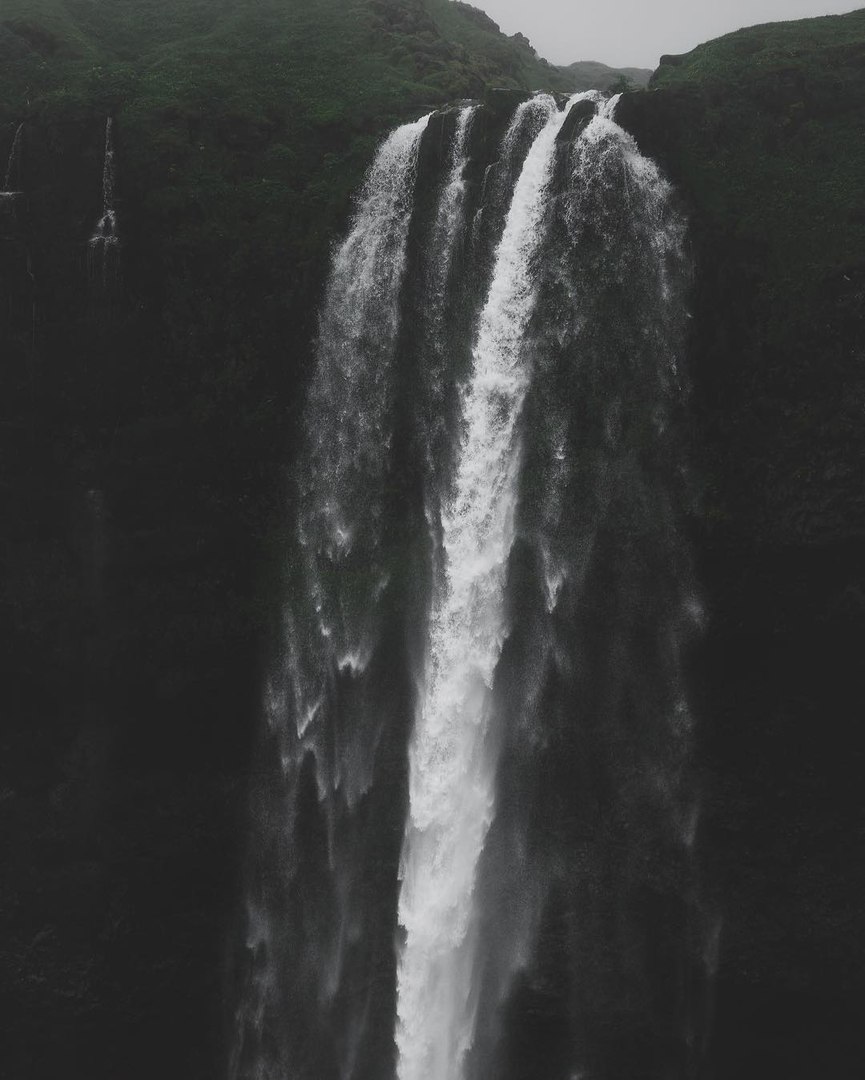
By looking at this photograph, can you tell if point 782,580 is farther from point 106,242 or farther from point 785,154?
point 106,242

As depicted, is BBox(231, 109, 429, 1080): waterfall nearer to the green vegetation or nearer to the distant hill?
the green vegetation

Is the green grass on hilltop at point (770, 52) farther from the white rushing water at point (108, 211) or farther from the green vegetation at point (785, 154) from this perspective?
the white rushing water at point (108, 211)

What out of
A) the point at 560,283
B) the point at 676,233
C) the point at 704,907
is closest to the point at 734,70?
the point at 676,233

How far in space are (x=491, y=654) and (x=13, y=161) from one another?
52.8 ft

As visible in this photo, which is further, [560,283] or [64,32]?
[64,32]

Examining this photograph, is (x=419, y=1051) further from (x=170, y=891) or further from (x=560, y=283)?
(x=560, y=283)

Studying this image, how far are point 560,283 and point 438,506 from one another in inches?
215

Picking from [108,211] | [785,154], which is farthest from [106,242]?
[785,154]

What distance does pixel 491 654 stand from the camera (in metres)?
19.0

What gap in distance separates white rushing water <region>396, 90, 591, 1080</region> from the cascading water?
5cm

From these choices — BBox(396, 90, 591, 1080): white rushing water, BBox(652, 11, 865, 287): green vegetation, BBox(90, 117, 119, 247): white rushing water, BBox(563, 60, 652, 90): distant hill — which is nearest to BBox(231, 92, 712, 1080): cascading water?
BBox(396, 90, 591, 1080): white rushing water

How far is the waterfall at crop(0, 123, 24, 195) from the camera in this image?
2170 centimetres

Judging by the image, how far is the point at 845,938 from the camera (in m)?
18.1

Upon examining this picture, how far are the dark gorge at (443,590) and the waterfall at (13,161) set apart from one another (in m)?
0.06
